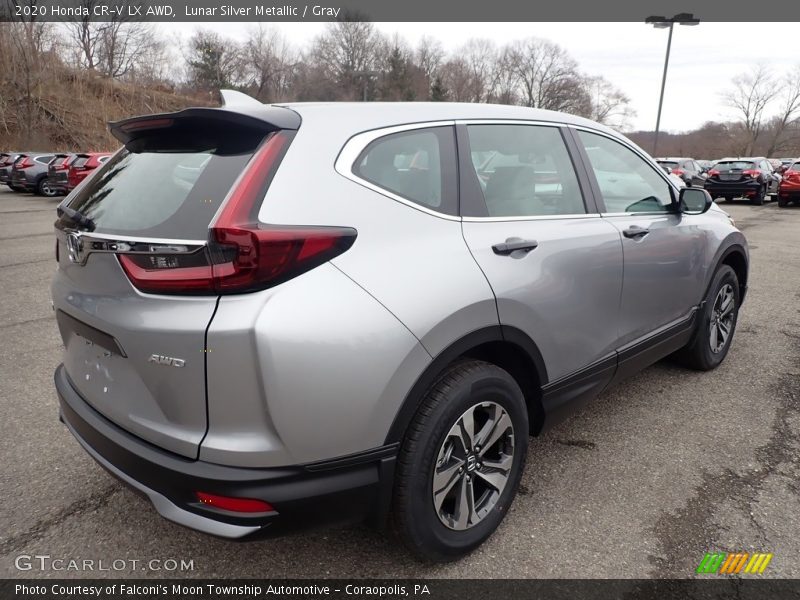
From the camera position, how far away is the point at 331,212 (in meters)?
1.79

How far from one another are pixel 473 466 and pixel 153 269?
54.2 inches

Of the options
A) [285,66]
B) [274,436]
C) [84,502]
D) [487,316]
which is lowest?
[84,502]

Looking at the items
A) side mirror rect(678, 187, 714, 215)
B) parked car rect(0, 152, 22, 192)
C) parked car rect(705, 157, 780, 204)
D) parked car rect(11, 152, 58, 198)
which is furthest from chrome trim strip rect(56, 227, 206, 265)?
parked car rect(0, 152, 22, 192)

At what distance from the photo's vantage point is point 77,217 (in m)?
2.12

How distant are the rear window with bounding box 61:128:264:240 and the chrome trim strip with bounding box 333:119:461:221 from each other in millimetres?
282

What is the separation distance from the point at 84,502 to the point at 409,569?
5.09 ft

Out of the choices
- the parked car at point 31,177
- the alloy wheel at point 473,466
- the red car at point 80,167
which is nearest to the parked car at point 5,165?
the parked car at point 31,177

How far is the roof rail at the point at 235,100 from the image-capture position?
2105 mm

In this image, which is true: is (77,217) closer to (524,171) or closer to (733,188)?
(524,171)

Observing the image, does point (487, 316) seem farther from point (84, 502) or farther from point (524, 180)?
point (84, 502)

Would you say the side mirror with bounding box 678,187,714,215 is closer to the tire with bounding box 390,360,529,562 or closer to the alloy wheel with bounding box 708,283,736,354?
the alloy wheel with bounding box 708,283,736,354

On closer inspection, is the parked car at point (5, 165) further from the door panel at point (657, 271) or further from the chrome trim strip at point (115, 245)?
the door panel at point (657, 271)

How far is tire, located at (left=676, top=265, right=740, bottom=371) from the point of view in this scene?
3879 mm

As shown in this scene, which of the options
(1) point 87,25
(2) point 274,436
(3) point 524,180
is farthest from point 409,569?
(1) point 87,25
